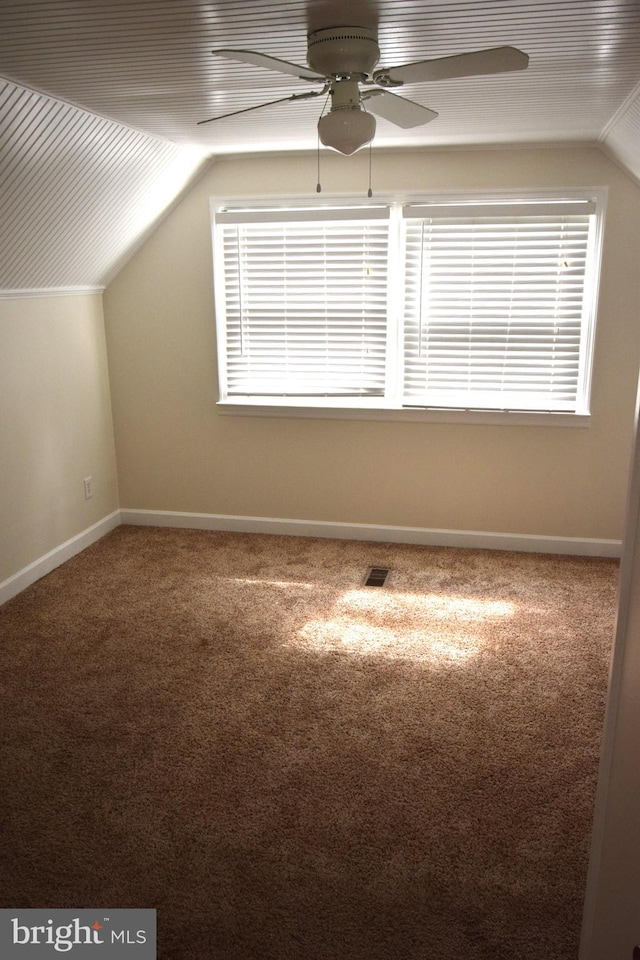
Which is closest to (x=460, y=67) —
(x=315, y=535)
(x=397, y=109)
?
(x=397, y=109)

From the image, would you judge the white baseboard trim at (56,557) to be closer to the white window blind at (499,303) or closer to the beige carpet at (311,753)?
the beige carpet at (311,753)

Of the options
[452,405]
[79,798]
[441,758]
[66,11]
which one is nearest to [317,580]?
[452,405]

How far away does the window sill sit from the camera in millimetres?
4312

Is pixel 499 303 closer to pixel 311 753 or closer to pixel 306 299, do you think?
pixel 306 299

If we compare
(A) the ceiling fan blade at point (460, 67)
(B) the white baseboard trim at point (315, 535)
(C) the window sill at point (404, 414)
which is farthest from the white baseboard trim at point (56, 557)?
(A) the ceiling fan blade at point (460, 67)

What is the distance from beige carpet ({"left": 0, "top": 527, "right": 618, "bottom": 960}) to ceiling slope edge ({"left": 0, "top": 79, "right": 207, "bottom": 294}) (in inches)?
68.0

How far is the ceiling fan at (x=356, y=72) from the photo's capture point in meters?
2.07

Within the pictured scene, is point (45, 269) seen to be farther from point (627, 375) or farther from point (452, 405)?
point (627, 375)

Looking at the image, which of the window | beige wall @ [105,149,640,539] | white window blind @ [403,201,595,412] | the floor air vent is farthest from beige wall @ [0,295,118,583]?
white window blind @ [403,201,595,412]

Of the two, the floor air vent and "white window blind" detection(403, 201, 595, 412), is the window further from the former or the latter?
the floor air vent

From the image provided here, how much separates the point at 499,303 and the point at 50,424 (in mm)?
2632

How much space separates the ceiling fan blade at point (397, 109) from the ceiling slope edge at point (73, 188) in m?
1.24

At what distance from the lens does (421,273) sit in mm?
4344

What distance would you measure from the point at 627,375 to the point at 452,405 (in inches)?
38.4
